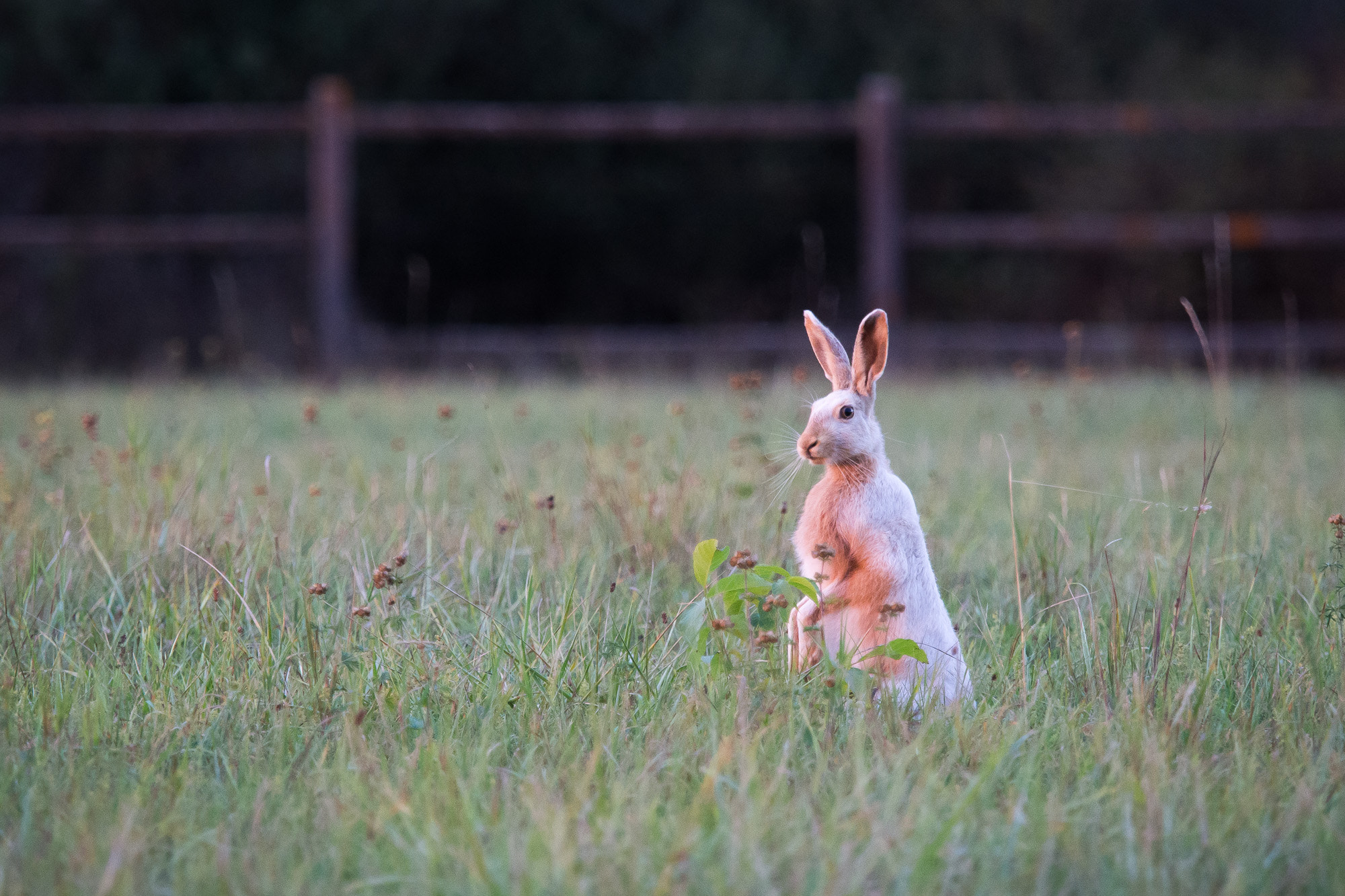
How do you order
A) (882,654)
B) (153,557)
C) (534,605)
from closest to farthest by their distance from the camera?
(882,654) → (534,605) → (153,557)

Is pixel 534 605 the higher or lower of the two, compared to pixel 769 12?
lower

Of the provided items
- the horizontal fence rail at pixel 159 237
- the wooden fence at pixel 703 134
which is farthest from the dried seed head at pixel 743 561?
the horizontal fence rail at pixel 159 237

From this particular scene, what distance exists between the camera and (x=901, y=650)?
175 cm

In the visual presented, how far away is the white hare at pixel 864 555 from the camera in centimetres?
190

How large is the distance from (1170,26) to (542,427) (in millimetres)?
9833

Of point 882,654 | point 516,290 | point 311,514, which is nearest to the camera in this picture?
point 882,654

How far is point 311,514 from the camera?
9.43ft

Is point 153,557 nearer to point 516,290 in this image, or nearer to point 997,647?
point 997,647

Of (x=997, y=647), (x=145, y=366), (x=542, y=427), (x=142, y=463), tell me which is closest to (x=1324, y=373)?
(x=542, y=427)

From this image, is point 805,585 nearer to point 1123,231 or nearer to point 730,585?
point 730,585

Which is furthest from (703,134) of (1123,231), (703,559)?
(703,559)

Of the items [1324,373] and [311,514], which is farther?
[1324,373]

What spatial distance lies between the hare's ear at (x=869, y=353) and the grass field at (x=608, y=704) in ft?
1.52

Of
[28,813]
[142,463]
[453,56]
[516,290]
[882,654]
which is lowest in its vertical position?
[28,813]
